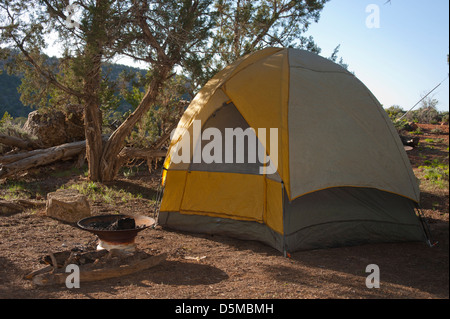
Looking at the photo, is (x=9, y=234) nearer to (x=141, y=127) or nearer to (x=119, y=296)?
(x=119, y=296)

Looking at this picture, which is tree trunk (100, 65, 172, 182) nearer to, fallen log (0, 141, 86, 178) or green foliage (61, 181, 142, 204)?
green foliage (61, 181, 142, 204)

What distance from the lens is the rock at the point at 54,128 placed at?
12.6 metres

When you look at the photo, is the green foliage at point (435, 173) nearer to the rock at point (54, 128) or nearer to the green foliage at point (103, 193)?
the green foliage at point (103, 193)

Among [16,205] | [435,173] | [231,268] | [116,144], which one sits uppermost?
[116,144]

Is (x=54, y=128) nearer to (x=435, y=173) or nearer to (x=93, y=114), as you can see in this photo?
(x=93, y=114)

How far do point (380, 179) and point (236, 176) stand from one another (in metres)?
2.06

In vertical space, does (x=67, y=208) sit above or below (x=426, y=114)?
below

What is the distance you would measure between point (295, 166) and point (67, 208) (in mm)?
4156

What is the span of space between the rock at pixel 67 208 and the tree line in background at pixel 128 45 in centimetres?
239

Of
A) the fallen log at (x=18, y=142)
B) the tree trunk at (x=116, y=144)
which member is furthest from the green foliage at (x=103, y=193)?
the fallen log at (x=18, y=142)

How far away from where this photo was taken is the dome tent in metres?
5.48

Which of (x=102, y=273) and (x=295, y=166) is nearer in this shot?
(x=102, y=273)

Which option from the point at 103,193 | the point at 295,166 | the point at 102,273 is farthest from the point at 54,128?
the point at 295,166

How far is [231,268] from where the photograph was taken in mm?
4789
